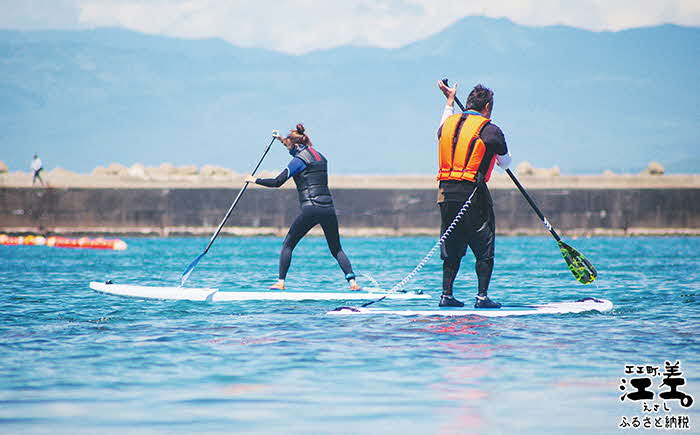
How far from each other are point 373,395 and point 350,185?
44.0 meters

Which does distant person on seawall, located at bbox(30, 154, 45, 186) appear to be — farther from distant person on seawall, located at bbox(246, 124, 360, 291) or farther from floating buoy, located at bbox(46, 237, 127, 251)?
distant person on seawall, located at bbox(246, 124, 360, 291)

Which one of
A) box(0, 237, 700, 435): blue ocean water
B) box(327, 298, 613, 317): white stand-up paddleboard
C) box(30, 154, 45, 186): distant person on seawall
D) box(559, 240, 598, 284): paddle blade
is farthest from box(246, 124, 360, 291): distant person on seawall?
box(30, 154, 45, 186): distant person on seawall

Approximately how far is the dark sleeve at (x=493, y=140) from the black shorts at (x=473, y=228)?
0.39 meters

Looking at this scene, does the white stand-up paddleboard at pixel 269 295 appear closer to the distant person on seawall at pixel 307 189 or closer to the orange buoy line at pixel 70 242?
the distant person on seawall at pixel 307 189

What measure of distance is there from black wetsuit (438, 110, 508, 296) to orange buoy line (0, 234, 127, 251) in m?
26.7

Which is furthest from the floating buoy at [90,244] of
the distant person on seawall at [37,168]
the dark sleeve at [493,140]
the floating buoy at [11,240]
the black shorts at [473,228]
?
the dark sleeve at [493,140]

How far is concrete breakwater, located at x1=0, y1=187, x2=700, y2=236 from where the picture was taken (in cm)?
4944

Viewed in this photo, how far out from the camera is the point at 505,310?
10.9 metres

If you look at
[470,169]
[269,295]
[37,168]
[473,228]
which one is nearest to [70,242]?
[37,168]

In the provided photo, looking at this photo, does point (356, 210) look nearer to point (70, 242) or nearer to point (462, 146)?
point (70, 242)

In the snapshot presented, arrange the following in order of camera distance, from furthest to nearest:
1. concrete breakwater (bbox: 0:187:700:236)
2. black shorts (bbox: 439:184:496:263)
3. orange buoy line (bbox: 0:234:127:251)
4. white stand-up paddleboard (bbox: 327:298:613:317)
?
concrete breakwater (bbox: 0:187:700:236)
orange buoy line (bbox: 0:234:127:251)
white stand-up paddleboard (bbox: 327:298:613:317)
black shorts (bbox: 439:184:496:263)

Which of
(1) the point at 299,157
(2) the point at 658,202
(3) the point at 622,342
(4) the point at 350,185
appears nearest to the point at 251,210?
(4) the point at 350,185

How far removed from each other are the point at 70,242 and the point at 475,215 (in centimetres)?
3083

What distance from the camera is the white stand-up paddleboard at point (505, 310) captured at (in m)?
10.8
